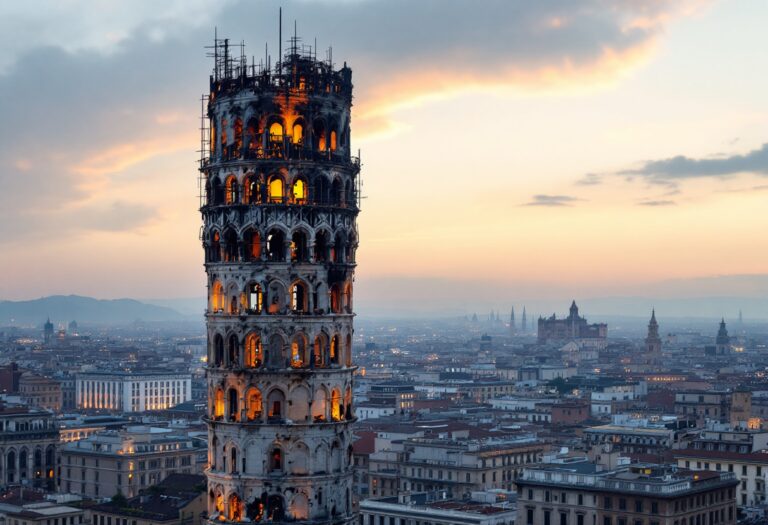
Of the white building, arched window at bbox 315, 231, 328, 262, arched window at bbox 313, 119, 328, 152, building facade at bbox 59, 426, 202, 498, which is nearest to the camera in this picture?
arched window at bbox 315, 231, 328, 262

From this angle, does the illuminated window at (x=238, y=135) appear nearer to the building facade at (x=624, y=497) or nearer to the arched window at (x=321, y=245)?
the arched window at (x=321, y=245)

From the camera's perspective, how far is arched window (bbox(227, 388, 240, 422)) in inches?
1683

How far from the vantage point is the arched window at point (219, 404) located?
43.1 meters

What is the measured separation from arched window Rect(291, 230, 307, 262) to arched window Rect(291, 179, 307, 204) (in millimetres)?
1028

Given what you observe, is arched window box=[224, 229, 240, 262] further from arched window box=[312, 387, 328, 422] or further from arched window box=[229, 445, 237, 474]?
arched window box=[229, 445, 237, 474]

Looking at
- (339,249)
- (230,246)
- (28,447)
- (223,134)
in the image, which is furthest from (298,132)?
(28,447)

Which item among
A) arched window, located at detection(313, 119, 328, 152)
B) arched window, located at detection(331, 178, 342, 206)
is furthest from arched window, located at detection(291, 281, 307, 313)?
arched window, located at detection(313, 119, 328, 152)

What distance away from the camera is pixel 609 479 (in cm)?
11719

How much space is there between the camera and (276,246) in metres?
43.0

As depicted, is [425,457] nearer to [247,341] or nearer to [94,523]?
[94,523]

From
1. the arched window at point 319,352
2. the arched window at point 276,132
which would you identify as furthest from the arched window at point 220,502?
the arched window at point 276,132

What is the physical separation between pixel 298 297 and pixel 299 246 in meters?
1.61

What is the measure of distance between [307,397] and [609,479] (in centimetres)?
7907

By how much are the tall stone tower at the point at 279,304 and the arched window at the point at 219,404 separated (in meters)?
0.03
